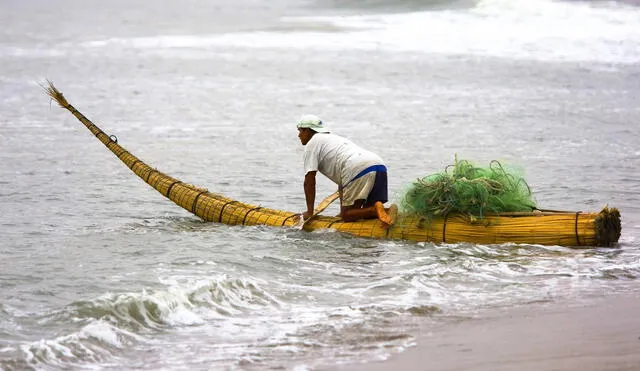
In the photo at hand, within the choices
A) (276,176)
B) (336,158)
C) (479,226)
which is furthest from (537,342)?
(276,176)

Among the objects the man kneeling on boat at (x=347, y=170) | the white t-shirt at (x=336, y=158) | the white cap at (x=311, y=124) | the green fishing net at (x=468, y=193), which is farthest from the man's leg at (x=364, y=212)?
the white cap at (x=311, y=124)

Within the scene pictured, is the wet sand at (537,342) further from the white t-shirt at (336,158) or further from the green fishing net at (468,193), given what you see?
the white t-shirt at (336,158)

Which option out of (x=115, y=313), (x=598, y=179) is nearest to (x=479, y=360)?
(x=115, y=313)

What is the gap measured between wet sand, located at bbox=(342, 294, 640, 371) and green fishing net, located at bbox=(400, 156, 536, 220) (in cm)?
194

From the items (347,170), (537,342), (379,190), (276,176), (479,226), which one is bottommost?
(537,342)

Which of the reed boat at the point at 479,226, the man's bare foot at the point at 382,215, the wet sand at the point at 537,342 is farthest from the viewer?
the man's bare foot at the point at 382,215

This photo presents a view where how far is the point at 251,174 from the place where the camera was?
606 inches

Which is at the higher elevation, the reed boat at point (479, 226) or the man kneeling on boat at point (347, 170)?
the man kneeling on boat at point (347, 170)

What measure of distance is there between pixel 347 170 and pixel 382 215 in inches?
21.3

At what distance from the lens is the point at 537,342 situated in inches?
255

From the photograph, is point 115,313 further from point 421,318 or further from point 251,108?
point 251,108

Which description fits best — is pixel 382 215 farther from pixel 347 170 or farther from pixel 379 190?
pixel 347 170

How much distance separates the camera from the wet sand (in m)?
6.04

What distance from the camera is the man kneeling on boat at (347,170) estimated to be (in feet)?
31.8
